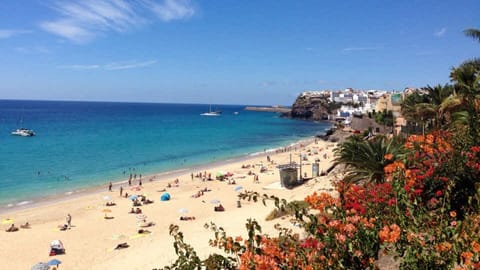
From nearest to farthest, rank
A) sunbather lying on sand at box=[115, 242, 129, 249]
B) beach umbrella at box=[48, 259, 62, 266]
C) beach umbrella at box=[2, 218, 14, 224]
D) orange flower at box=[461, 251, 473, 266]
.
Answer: orange flower at box=[461, 251, 473, 266] < beach umbrella at box=[48, 259, 62, 266] < sunbather lying on sand at box=[115, 242, 129, 249] < beach umbrella at box=[2, 218, 14, 224]

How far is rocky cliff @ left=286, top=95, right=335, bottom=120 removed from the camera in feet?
419

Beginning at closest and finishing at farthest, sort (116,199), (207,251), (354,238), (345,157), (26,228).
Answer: (354,238) < (345,157) < (207,251) < (26,228) < (116,199)

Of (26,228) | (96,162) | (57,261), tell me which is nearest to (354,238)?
(57,261)

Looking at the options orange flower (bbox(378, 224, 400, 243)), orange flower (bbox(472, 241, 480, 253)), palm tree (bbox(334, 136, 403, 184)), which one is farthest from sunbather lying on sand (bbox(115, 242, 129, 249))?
orange flower (bbox(472, 241, 480, 253))

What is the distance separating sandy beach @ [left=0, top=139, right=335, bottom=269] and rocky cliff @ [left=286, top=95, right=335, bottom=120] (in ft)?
323

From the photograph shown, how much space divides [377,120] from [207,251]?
42.5 meters

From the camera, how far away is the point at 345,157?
1140 cm

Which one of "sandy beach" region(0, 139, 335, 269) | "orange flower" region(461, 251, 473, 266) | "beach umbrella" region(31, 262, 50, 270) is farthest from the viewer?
"sandy beach" region(0, 139, 335, 269)

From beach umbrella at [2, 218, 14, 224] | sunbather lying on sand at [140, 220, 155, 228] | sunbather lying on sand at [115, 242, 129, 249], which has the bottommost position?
beach umbrella at [2, 218, 14, 224]

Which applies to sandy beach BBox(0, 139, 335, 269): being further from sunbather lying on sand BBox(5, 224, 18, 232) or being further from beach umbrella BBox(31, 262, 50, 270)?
beach umbrella BBox(31, 262, 50, 270)

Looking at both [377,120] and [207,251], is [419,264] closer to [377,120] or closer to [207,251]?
[207,251]

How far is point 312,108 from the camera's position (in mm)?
130750

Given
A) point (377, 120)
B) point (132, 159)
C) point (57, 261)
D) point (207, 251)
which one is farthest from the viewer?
point (377, 120)

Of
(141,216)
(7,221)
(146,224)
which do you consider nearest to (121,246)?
(146,224)
